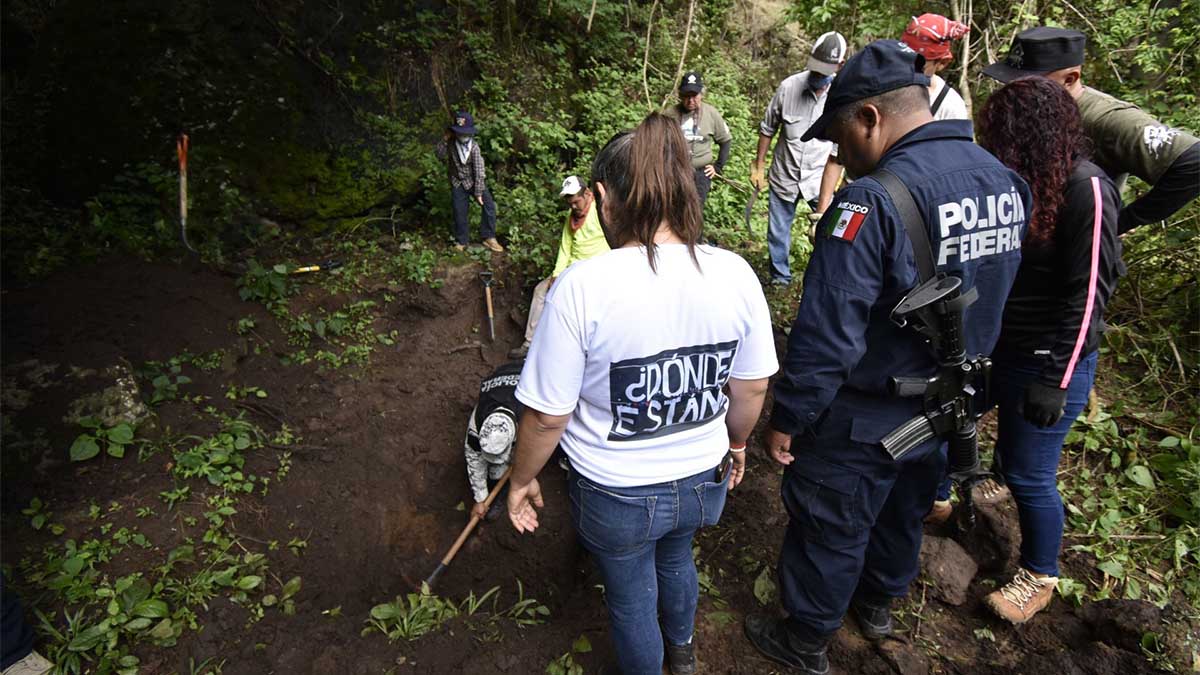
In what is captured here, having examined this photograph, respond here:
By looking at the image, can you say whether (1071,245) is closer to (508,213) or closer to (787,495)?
(787,495)

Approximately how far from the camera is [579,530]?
5.90 ft

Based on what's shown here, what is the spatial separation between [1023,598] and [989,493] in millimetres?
704

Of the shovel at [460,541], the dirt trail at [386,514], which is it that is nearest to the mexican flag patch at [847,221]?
the dirt trail at [386,514]

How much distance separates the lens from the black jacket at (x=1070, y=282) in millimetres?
1892

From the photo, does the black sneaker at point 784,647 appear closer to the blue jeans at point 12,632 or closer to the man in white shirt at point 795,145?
the blue jeans at point 12,632

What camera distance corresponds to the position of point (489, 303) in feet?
17.5

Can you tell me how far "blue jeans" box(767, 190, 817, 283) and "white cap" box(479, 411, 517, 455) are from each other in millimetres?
2721

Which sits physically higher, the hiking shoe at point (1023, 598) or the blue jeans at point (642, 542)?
the blue jeans at point (642, 542)

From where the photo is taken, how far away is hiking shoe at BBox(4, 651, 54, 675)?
2.27 metres

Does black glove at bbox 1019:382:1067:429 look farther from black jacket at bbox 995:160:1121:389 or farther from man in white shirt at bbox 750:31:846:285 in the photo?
man in white shirt at bbox 750:31:846:285

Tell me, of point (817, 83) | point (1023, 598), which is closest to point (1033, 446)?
point (1023, 598)

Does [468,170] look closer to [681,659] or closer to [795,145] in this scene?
[795,145]

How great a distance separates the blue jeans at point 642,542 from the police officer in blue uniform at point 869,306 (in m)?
0.37

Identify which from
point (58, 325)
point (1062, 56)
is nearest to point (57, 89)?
point (58, 325)
